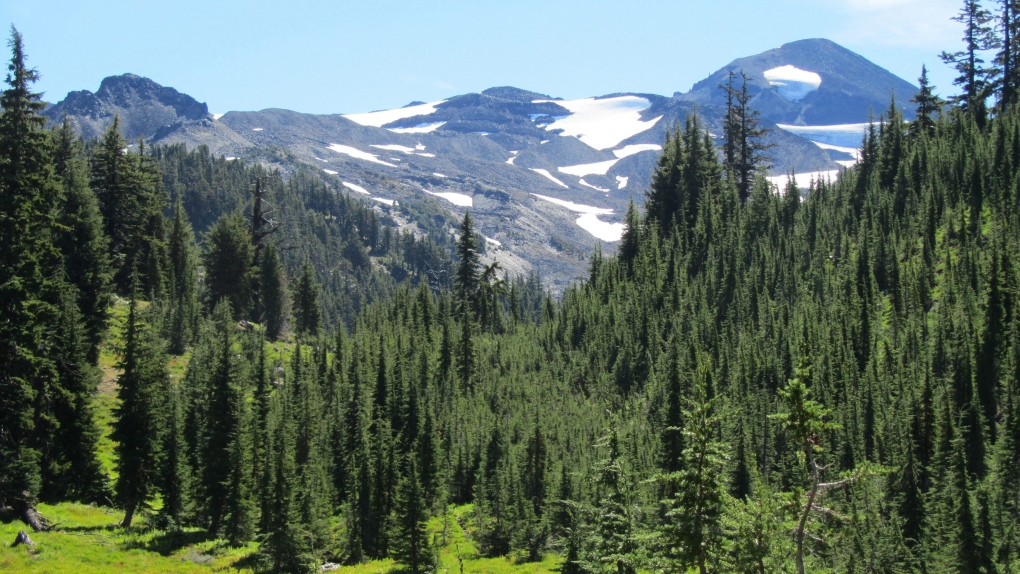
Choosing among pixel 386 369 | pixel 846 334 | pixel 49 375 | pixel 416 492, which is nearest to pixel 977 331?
pixel 846 334

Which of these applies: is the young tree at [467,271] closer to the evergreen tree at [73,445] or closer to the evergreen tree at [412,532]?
the evergreen tree at [412,532]

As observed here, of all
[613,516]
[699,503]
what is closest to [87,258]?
[613,516]

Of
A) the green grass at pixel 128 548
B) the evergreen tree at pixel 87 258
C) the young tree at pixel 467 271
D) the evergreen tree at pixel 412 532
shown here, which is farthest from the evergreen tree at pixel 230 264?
the evergreen tree at pixel 412 532

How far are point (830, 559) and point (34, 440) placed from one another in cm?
4959

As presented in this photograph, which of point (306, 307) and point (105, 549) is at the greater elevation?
point (306, 307)

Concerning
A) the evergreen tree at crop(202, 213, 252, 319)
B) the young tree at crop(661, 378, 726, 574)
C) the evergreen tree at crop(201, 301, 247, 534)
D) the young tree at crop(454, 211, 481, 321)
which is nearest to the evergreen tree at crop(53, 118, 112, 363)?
the evergreen tree at crop(201, 301, 247, 534)

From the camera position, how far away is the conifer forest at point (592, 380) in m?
39.9

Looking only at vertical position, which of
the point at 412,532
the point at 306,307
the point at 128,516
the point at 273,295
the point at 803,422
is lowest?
the point at 412,532

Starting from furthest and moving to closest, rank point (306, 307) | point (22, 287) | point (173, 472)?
point (306, 307) < point (173, 472) < point (22, 287)

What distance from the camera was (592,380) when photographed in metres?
88.4

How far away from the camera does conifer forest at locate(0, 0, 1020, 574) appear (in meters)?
39.9

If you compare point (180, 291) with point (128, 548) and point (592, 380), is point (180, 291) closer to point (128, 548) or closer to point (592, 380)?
point (592, 380)

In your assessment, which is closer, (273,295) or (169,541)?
(169,541)

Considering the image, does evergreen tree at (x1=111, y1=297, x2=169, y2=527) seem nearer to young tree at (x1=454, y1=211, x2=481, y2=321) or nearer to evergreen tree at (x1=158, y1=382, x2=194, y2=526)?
evergreen tree at (x1=158, y1=382, x2=194, y2=526)
